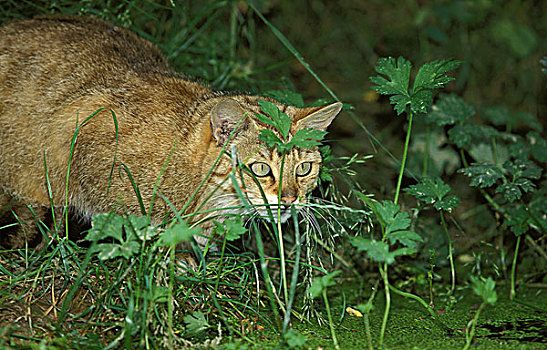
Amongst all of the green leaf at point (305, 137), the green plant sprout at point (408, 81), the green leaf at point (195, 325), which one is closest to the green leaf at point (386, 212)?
the green plant sprout at point (408, 81)

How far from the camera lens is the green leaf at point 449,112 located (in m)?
3.44

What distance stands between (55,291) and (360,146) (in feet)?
8.10

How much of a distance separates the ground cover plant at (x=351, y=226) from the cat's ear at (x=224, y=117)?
0.18 meters

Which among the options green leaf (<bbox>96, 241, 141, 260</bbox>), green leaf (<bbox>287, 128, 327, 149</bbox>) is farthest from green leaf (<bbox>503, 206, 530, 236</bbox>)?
green leaf (<bbox>96, 241, 141, 260</bbox>)

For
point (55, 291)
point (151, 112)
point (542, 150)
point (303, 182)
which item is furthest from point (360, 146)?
point (55, 291)

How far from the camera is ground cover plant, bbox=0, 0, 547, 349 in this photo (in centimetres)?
216

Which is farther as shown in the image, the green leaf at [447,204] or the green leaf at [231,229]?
the green leaf at [447,204]

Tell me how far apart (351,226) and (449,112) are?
101 cm

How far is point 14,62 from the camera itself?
10.0ft

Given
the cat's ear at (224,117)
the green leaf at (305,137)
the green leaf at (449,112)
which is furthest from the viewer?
the green leaf at (449,112)

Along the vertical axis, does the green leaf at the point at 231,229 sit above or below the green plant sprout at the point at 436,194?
below

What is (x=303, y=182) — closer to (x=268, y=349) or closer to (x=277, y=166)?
(x=277, y=166)

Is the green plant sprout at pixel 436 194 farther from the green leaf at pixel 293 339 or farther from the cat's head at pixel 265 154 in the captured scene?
the green leaf at pixel 293 339

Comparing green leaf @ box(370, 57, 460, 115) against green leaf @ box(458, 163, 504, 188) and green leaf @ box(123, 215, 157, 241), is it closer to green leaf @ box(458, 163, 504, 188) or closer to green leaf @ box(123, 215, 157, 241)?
green leaf @ box(458, 163, 504, 188)
